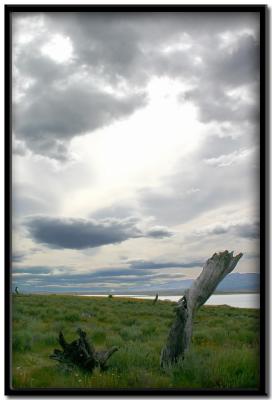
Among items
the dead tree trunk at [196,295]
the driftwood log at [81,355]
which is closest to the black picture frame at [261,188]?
the driftwood log at [81,355]

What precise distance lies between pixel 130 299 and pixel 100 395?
1.05 metres

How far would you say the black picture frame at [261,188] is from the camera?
481 cm

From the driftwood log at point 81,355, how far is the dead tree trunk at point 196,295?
69cm

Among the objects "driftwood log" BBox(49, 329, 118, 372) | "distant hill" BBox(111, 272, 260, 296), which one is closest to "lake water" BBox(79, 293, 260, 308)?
"distant hill" BBox(111, 272, 260, 296)

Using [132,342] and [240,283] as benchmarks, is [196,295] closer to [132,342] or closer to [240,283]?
[240,283]

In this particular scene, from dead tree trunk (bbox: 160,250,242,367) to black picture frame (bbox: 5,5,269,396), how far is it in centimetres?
41

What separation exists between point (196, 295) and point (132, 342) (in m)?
0.87

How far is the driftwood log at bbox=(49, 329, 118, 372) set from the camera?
486 centimetres

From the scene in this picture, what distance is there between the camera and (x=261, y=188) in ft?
16.4

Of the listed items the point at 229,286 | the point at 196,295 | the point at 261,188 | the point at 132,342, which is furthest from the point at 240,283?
the point at 132,342

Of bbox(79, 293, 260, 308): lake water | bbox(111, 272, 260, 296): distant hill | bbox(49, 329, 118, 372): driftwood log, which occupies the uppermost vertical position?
bbox(111, 272, 260, 296): distant hill

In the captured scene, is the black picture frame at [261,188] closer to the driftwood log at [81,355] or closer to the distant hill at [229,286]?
the distant hill at [229,286]

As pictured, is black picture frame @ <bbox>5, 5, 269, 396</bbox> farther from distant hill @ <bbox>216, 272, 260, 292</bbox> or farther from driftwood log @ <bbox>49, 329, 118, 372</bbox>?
driftwood log @ <bbox>49, 329, 118, 372</bbox>

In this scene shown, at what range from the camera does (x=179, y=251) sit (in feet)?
16.5
